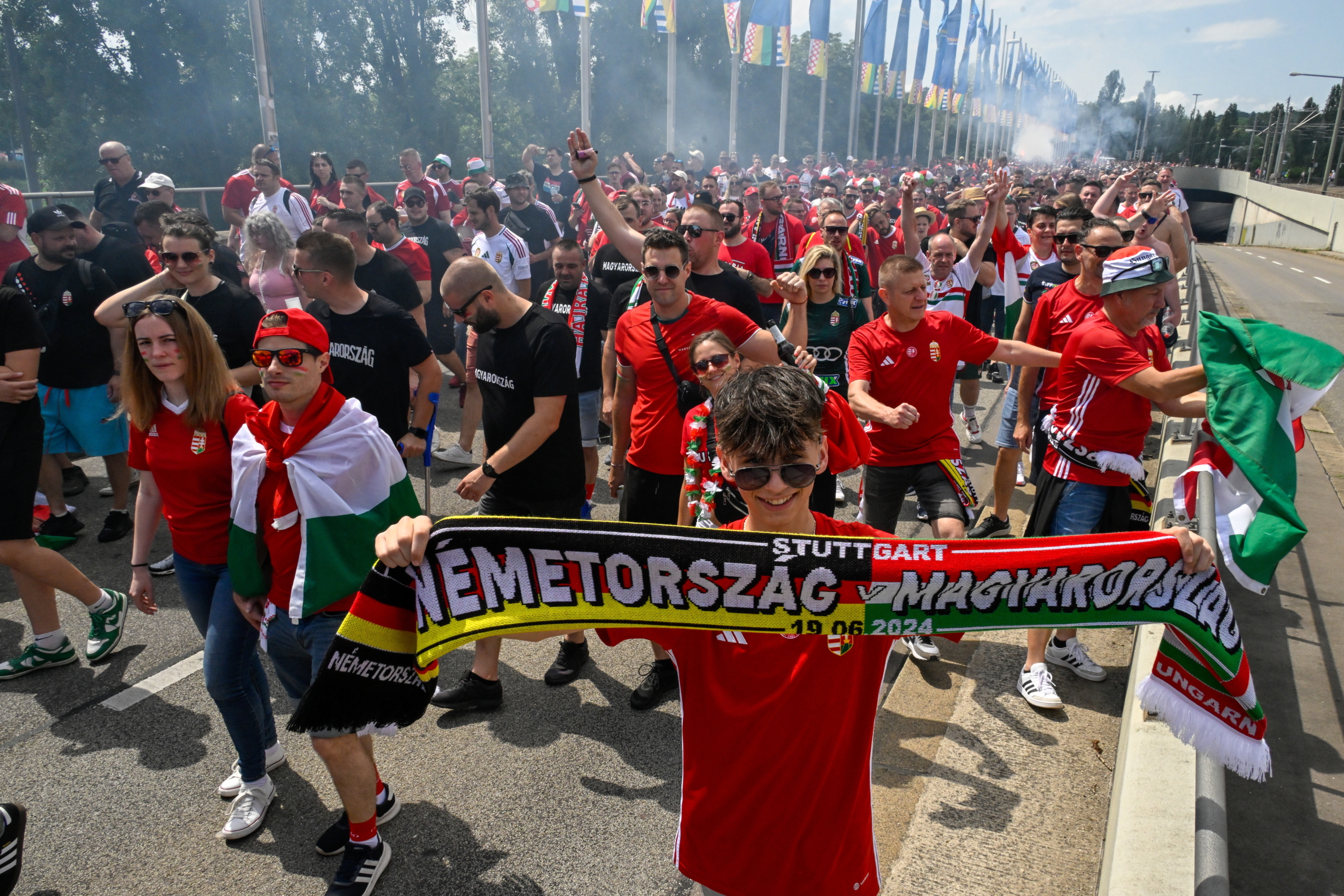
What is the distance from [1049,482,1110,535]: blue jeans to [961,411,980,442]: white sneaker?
170 inches

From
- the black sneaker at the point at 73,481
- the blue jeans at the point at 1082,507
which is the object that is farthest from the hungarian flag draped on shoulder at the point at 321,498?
Answer: the black sneaker at the point at 73,481

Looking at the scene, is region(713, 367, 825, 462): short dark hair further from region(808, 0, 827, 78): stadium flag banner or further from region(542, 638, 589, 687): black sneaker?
region(808, 0, 827, 78): stadium flag banner

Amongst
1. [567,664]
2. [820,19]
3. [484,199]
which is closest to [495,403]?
[567,664]

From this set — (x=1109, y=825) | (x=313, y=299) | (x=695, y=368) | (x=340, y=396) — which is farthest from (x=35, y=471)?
(x=1109, y=825)

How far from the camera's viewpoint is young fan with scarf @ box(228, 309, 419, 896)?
10.2 ft

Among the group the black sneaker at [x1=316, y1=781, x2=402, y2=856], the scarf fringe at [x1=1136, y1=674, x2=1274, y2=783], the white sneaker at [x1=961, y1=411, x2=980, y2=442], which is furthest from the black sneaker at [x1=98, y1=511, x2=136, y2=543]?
the white sneaker at [x1=961, y1=411, x2=980, y2=442]

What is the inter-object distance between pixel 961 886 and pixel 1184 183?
8245 centimetres

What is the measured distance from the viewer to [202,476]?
3463 mm

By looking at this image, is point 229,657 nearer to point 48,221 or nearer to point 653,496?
point 653,496

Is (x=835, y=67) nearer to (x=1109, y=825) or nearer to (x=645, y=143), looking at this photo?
(x=645, y=143)

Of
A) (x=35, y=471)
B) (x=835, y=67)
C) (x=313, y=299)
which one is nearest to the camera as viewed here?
(x=35, y=471)

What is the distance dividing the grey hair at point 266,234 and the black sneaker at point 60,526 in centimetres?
226

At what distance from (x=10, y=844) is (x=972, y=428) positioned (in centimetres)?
780

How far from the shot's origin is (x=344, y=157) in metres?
34.6
